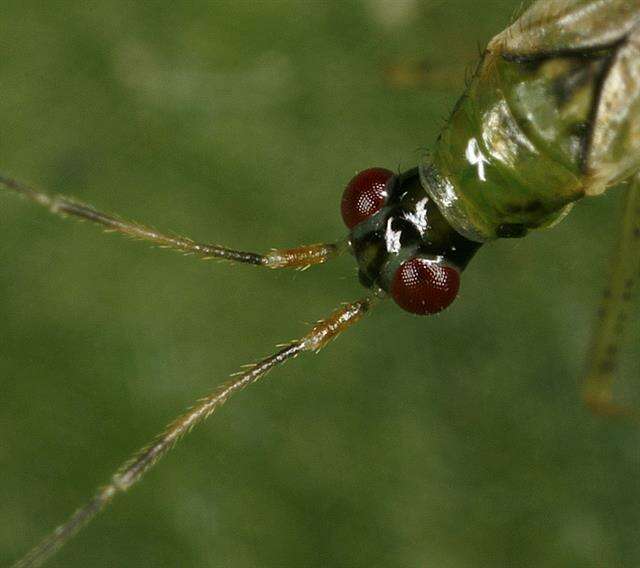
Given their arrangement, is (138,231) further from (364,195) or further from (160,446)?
(364,195)

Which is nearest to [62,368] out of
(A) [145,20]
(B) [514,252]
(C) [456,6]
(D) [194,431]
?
(D) [194,431]

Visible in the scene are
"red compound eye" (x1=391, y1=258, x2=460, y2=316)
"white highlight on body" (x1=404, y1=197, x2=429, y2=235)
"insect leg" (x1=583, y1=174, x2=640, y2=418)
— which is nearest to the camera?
"red compound eye" (x1=391, y1=258, x2=460, y2=316)

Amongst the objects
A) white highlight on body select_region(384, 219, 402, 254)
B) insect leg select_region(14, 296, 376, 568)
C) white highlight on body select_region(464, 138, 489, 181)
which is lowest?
insect leg select_region(14, 296, 376, 568)

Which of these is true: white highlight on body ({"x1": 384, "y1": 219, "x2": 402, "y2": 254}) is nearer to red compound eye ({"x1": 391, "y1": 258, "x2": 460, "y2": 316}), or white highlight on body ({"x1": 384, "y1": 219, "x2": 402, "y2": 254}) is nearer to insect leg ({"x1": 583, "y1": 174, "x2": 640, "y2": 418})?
red compound eye ({"x1": 391, "y1": 258, "x2": 460, "y2": 316})

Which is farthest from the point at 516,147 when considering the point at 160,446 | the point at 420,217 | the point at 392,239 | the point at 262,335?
the point at 160,446

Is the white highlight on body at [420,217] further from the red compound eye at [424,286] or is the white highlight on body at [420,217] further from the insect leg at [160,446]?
the insect leg at [160,446]

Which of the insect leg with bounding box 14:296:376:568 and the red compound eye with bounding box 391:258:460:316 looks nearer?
the insect leg with bounding box 14:296:376:568

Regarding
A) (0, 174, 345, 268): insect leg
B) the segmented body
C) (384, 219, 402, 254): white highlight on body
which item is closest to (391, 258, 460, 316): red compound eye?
(384, 219, 402, 254): white highlight on body

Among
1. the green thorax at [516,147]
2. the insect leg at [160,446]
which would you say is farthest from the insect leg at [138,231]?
the green thorax at [516,147]

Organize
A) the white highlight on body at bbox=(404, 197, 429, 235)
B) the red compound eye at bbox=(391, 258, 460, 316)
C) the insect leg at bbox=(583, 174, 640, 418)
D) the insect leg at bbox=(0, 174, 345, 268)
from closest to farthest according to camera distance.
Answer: the insect leg at bbox=(0, 174, 345, 268)
the red compound eye at bbox=(391, 258, 460, 316)
the white highlight on body at bbox=(404, 197, 429, 235)
the insect leg at bbox=(583, 174, 640, 418)
